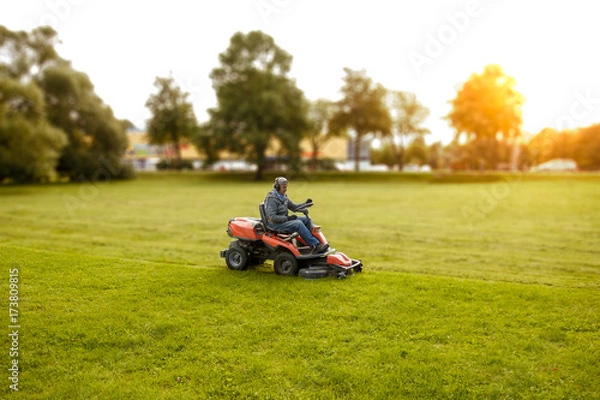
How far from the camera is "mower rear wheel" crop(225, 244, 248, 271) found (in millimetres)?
10945

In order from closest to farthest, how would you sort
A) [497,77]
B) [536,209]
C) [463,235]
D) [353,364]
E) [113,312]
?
[353,364] < [113,312] < [463,235] < [536,209] < [497,77]

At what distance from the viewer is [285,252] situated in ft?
34.2

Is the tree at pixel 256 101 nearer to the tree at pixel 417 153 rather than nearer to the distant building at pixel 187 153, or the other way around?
the distant building at pixel 187 153

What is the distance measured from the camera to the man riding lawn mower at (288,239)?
10246mm

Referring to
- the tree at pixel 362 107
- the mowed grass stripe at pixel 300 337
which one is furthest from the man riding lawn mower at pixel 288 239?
the tree at pixel 362 107

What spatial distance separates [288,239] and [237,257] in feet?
5.33

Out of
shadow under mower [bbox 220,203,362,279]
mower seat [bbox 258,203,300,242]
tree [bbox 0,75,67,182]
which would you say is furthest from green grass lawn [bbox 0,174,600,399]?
tree [bbox 0,75,67,182]

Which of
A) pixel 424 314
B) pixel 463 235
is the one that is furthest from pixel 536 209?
pixel 424 314

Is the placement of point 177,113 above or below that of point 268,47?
below

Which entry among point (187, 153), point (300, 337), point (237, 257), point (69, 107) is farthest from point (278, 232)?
point (187, 153)

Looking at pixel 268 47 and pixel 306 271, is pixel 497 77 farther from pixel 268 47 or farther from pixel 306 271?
pixel 306 271

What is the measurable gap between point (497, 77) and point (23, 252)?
6734cm

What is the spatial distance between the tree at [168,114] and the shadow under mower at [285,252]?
7474cm

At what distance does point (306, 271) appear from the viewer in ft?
33.7
